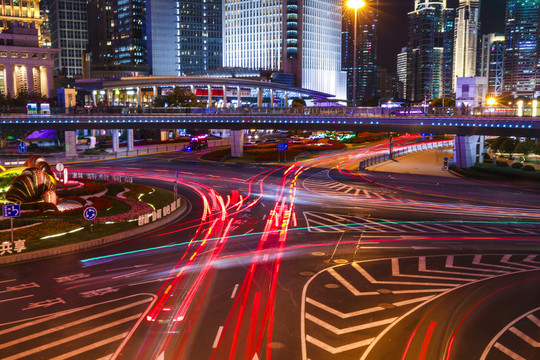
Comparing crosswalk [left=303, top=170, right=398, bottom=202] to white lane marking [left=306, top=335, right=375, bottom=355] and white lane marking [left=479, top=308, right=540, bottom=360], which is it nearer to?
white lane marking [left=479, top=308, right=540, bottom=360]

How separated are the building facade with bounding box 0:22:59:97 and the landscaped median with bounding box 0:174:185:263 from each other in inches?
5090

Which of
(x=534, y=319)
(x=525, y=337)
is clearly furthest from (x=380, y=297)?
(x=534, y=319)

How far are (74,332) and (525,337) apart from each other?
679 inches

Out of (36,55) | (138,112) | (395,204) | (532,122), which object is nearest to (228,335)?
(395,204)

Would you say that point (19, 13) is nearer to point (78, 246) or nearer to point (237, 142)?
point (237, 142)

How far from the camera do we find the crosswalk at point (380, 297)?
59.5ft

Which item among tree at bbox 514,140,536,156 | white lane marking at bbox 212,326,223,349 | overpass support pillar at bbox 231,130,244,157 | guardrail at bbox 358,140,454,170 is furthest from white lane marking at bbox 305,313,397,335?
tree at bbox 514,140,536,156

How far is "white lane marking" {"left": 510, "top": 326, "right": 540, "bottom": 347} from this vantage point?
18.4 metres

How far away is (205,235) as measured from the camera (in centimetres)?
3406

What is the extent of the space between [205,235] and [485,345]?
796 inches

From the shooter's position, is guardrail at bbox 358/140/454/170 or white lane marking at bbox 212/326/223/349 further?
guardrail at bbox 358/140/454/170

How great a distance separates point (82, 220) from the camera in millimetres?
35406

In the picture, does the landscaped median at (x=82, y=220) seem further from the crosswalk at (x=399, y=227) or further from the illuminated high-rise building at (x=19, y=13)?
the illuminated high-rise building at (x=19, y=13)

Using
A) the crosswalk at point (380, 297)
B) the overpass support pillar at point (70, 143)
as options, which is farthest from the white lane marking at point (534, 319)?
the overpass support pillar at point (70, 143)
